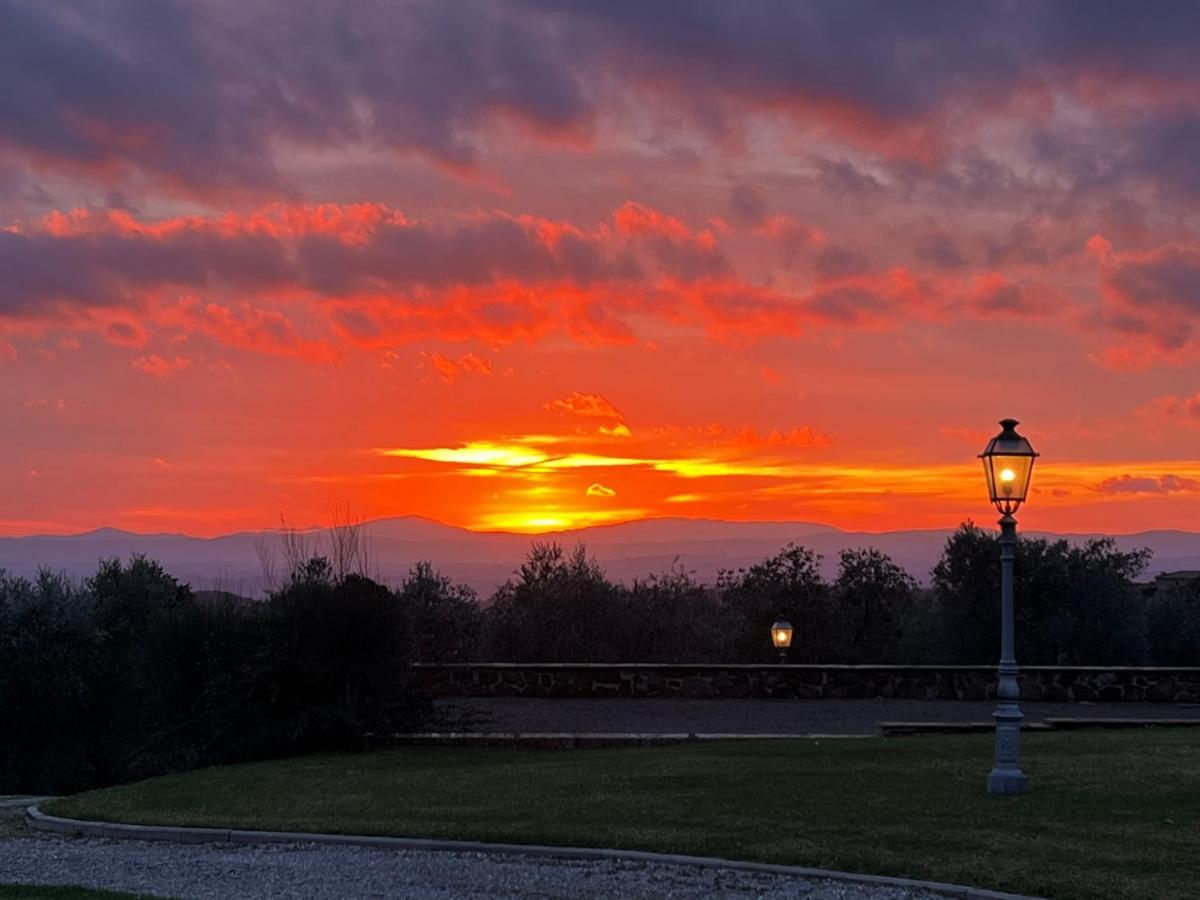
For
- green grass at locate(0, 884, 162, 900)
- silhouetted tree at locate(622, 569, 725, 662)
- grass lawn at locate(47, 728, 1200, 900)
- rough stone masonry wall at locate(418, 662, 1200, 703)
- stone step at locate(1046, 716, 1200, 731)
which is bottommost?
green grass at locate(0, 884, 162, 900)

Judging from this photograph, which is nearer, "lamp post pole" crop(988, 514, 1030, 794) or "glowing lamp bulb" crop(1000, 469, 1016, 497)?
"lamp post pole" crop(988, 514, 1030, 794)

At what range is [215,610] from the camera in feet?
65.6

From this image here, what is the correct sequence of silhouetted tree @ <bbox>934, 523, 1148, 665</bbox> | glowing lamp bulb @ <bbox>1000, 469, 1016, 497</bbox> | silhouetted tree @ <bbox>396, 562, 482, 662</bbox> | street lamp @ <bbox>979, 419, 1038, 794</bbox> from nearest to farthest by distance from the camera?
street lamp @ <bbox>979, 419, 1038, 794</bbox>
glowing lamp bulb @ <bbox>1000, 469, 1016, 497</bbox>
silhouetted tree @ <bbox>396, 562, 482, 662</bbox>
silhouetted tree @ <bbox>934, 523, 1148, 665</bbox>

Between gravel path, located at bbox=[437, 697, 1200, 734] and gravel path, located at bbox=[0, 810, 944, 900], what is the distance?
9.39 m

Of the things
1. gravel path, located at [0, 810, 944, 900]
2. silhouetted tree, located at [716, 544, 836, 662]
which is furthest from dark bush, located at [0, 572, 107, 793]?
silhouetted tree, located at [716, 544, 836, 662]

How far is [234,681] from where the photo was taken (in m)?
18.8

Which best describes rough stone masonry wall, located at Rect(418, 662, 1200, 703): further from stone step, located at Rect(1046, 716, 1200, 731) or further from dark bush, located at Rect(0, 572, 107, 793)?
dark bush, located at Rect(0, 572, 107, 793)

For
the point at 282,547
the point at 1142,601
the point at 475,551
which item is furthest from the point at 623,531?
the point at 282,547

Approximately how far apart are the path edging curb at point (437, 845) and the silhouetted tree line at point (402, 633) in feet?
18.1

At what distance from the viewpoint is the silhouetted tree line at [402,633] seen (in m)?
19.1

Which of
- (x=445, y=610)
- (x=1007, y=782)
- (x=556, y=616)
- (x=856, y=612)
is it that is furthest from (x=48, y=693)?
(x=856, y=612)

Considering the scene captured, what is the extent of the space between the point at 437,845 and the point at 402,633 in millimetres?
9219

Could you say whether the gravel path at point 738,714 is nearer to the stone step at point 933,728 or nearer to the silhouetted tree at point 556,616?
the stone step at point 933,728

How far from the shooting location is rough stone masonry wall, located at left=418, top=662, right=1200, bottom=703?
75.0 ft
